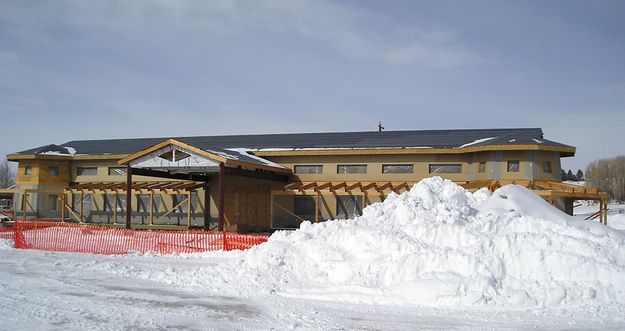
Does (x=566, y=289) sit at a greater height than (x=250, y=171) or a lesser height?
lesser

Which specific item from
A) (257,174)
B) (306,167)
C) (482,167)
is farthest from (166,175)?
(482,167)

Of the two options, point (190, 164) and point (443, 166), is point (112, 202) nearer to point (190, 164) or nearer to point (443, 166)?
point (190, 164)

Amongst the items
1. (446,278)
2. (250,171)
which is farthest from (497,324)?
(250,171)

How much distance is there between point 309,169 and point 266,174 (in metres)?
2.50

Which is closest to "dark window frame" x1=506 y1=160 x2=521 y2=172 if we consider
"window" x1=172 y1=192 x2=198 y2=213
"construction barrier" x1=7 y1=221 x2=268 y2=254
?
"construction barrier" x1=7 y1=221 x2=268 y2=254

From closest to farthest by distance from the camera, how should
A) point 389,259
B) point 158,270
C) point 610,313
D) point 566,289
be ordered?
1. point 610,313
2. point 566,289
3. point 389,259
4. point 158,270

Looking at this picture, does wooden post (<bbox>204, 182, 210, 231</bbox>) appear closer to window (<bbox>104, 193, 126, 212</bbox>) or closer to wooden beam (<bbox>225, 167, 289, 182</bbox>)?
wooden beam (<bbox>225, 167, 289, 182</bbox>)

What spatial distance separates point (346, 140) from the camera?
28.9 m

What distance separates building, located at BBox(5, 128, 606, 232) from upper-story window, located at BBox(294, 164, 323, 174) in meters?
0.06

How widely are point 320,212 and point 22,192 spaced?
745 inches

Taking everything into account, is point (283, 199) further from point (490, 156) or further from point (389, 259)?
point (389, 259)

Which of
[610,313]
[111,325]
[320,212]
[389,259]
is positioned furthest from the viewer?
[320,212]

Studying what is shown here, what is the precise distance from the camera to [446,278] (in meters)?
10.3

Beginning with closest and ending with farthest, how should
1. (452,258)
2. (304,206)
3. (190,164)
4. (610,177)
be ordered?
1. (452,258)
2. (190,164)
3. (304,206)
4. (610,177)
